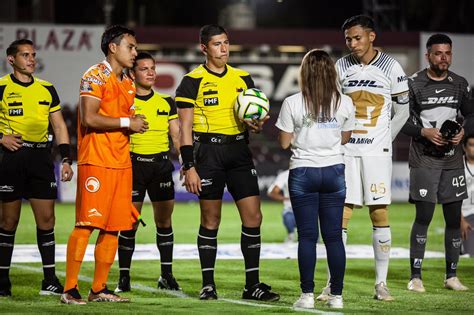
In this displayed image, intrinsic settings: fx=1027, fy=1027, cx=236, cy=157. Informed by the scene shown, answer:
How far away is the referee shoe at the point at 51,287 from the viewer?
1042 centimetres

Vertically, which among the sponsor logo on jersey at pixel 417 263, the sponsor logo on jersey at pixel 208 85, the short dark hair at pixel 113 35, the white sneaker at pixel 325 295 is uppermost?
the short dark hair at pixel 113 35

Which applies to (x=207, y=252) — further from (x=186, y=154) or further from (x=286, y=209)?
(x=286, y=209)

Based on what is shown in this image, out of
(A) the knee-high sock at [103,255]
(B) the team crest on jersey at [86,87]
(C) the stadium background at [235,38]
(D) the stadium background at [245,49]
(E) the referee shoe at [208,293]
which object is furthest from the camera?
(C) the stadium background at [235,38]

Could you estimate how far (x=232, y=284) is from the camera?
36.9ft

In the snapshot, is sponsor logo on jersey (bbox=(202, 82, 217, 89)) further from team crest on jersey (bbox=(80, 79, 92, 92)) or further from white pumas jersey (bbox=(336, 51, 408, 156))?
white pumas jersey (bbox=(336, 51, 408, 156))

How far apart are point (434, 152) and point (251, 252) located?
100.0 inches

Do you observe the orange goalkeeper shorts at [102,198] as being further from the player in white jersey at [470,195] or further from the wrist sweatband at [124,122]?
the player in white jersey at [470,195]

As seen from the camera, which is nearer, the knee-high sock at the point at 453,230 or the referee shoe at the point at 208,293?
the referee shoe at the point at 208,293

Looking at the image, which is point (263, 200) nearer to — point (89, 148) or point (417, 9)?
point (417, 9)

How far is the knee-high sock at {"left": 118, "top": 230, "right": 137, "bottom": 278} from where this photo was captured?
10870 mm

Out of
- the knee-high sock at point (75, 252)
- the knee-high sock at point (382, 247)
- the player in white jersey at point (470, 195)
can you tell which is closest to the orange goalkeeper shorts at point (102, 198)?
the knee-high sock at point (75, 252)

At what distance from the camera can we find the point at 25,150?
1049 centimetres

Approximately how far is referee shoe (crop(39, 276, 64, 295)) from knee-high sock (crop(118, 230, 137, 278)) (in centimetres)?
69

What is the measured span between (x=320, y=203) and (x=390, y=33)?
24.4 metres
